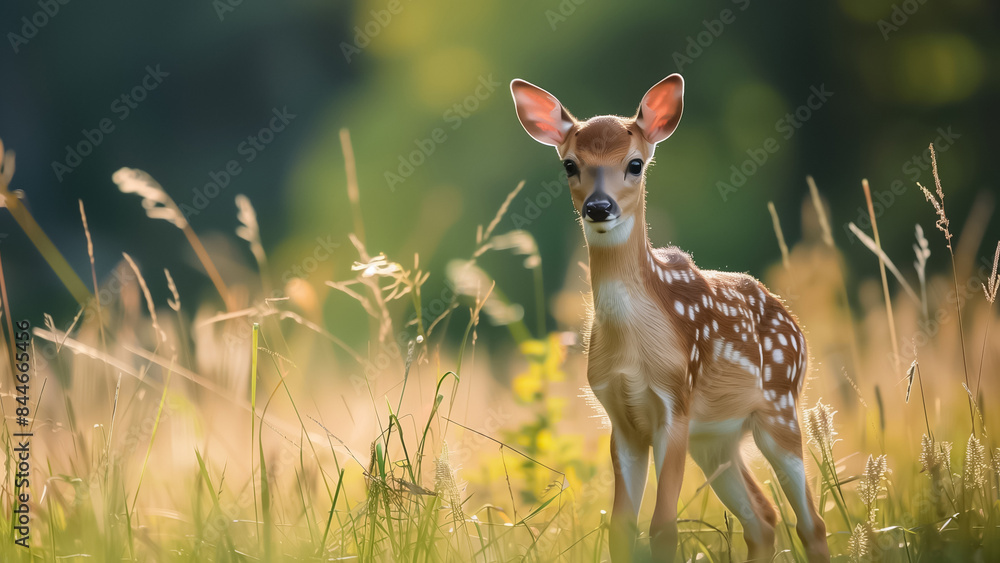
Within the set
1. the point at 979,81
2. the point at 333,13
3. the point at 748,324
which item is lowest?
the point at 748,324

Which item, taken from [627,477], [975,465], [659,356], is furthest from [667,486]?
[975,465]

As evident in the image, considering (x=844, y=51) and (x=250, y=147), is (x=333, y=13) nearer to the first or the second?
(x=250, y=147)

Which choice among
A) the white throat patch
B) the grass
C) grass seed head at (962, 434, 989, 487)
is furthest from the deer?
grass seed head at (962, 434, 989, 487)

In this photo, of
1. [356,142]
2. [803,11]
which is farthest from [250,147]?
[803,11]

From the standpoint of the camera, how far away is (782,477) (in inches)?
121

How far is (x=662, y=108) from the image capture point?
2955 mm

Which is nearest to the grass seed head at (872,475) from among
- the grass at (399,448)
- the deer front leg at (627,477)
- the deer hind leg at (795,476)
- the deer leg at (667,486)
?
the grass at (399,448)

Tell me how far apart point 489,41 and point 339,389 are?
877 cm

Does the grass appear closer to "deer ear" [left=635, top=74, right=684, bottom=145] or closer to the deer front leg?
the deer front leg

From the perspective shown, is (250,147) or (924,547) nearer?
(924,547)

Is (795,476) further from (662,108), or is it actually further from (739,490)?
(662,108)

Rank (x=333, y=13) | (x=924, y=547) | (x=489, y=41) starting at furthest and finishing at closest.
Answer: (x=333, y=13) < (x=489, y=41) < (x=924, y=547)

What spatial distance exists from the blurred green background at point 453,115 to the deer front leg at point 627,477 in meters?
6.70

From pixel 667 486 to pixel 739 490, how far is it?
65 cm
